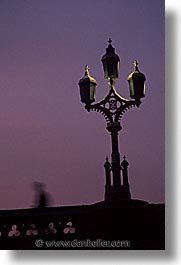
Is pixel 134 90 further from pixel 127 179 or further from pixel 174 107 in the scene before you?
pixel 127 179

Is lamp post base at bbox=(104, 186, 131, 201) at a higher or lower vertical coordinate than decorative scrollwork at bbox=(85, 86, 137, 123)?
lower

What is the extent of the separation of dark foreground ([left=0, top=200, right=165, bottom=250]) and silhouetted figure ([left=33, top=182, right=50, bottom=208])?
0.02 meters

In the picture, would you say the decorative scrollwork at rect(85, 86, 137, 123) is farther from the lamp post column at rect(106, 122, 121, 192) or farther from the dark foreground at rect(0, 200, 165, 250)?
the dark foreground at rect(0, 200, 165, 250)

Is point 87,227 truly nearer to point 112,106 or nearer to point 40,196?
point 40,196

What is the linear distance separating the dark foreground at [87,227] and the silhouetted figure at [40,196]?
0.02 m

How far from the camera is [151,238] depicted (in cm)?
164

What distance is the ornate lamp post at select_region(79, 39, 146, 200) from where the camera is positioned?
5.47 ft

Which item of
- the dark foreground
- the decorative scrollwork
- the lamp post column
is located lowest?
the dark foreground

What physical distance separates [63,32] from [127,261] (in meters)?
0.63

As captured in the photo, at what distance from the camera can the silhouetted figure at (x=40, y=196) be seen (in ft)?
5.49

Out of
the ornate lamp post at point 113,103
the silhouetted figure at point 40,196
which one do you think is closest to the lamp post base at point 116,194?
the ornate lamp post at point 113,103

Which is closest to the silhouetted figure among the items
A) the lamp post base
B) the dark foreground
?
the dark foreground

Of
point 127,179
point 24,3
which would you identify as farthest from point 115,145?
point 24,3

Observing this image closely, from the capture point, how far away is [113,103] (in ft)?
5.56
